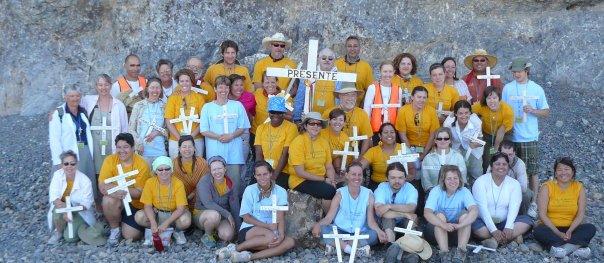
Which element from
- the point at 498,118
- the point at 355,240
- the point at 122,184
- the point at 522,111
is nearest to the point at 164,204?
the point at 122,184

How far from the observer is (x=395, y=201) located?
9086mm

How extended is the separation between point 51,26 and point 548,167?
11.0 metres

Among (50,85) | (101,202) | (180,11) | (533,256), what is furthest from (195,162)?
(50,85)

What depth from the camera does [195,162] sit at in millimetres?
9406

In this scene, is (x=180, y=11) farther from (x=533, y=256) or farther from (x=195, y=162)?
(x=533, y=256)

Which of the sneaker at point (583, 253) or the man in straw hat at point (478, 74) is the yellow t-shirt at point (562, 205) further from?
the man in straw hat at point (478, 74)

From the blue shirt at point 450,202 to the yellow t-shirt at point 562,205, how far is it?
103cm

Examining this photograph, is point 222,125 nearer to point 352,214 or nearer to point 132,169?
point 132,169

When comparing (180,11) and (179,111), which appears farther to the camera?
(180,11)

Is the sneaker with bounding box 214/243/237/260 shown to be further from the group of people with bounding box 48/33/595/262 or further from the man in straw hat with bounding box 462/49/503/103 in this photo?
the man in straw hat with bounding box 462/49/503/103

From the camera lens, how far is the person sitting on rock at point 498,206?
29.4 feet

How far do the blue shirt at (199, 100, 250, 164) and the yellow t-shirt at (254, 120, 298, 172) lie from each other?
0.37 m

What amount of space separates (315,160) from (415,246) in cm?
170

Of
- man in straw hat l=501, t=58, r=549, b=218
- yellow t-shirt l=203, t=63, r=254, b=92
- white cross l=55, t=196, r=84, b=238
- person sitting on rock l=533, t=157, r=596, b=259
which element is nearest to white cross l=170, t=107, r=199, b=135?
yellow t-shirt l=203, t=63, r=254, b=92
